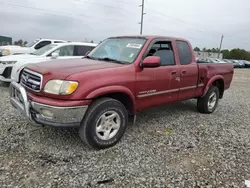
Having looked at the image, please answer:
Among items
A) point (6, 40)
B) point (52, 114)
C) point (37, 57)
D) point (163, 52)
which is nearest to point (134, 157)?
point (52, 114)

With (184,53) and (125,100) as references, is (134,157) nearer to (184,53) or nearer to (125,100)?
(125,100)

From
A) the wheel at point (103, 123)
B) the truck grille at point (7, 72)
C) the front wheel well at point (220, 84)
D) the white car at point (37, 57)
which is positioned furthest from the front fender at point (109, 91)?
the truck grille at point (7, 72)

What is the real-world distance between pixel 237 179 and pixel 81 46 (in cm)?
684

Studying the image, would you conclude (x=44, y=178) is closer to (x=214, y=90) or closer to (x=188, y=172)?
(x=188, y=172)

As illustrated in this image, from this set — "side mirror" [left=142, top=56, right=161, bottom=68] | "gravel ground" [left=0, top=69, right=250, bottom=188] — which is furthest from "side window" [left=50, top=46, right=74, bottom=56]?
"side mirror" [left=142, top=56, right=161, bottom=68]

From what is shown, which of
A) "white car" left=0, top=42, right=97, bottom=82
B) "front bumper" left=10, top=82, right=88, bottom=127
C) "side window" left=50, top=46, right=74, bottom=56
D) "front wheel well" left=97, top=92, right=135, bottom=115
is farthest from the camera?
"side window" left=50, top=46, right=74, bottom=56

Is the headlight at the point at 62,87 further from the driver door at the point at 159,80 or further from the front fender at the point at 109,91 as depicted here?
the driver door at the point at 159,80

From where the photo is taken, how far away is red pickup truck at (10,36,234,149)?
9.78ft

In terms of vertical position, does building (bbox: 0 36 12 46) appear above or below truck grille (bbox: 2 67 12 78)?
above

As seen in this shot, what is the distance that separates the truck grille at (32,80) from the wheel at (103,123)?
80 cm

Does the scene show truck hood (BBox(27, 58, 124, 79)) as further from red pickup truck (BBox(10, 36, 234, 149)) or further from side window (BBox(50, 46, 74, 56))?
side window (BBox(50, 46, 74, 56))

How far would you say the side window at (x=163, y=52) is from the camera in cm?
418

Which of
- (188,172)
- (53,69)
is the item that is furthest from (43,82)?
(188,172)

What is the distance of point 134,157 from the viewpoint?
3.25 m
